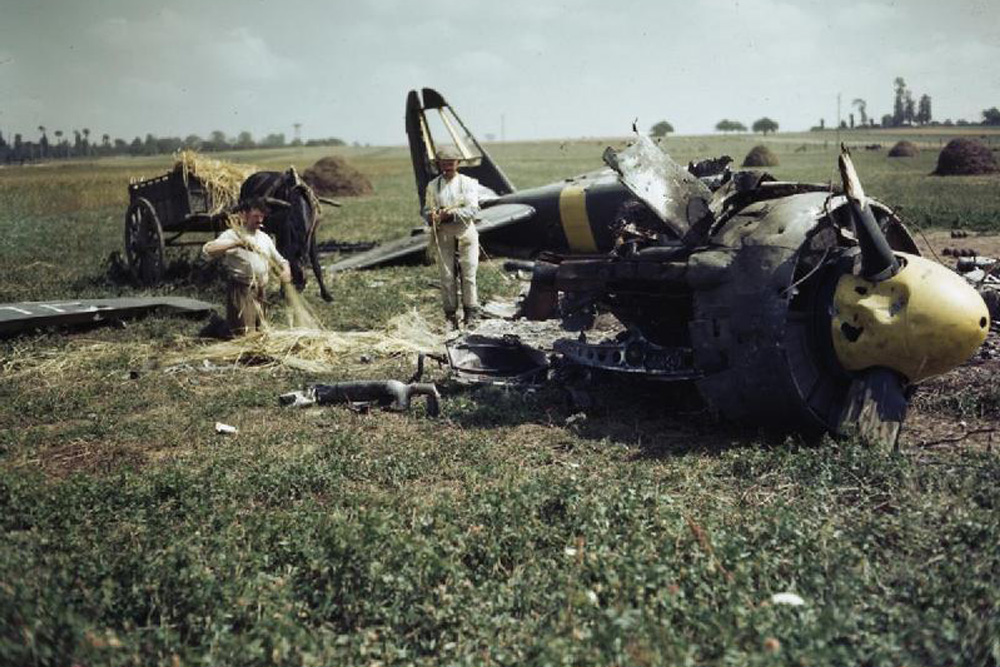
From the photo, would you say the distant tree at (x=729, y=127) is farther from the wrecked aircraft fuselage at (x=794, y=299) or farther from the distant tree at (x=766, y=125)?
the wrecked aircraft fuselage at (x=794, y=299)

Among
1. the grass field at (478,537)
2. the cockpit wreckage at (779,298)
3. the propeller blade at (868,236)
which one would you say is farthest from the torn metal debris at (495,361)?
the propeller blade at (868,236)

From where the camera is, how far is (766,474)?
16.3 ft

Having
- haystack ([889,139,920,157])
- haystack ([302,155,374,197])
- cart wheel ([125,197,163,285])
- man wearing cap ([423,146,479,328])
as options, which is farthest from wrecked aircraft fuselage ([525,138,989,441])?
haystack ([889,139,920,157])

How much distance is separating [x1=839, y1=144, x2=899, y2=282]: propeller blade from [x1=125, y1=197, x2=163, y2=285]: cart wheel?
37.4 feet

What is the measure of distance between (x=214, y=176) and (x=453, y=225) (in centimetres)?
557

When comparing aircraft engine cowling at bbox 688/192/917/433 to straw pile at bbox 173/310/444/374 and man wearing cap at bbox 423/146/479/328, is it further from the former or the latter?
man wearing cap at bbox 423/146/479/328

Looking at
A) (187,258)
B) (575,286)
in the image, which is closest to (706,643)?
(575,286)

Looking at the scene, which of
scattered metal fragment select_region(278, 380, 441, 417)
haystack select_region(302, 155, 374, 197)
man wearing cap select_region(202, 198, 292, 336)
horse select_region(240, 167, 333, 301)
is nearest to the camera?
scattered metal fragment select_region(278, 380, 441, 417)

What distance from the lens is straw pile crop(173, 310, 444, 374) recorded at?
28.3 ft

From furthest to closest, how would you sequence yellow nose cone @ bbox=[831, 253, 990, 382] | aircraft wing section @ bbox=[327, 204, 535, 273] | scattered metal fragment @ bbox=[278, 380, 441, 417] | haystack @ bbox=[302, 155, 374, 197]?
haystack @ bbox=[302, 155, 374, 197] < aircraft wing section @ bbox=[327, 204, 535, 273] < scattered metal fragment @ bbox=[278, 380, 441, 417] < yellow nose cone @ bbox=[831, 253, 990, 382]

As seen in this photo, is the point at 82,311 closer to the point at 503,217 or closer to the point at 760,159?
the point at 503,217

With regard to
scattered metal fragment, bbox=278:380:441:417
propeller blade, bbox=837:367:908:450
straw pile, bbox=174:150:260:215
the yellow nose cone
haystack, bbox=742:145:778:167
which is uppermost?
haystack, bbox=742:145:778:167

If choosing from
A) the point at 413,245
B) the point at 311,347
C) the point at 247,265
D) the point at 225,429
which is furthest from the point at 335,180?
the point at 225,429

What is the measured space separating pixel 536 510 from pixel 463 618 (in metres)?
1.10
